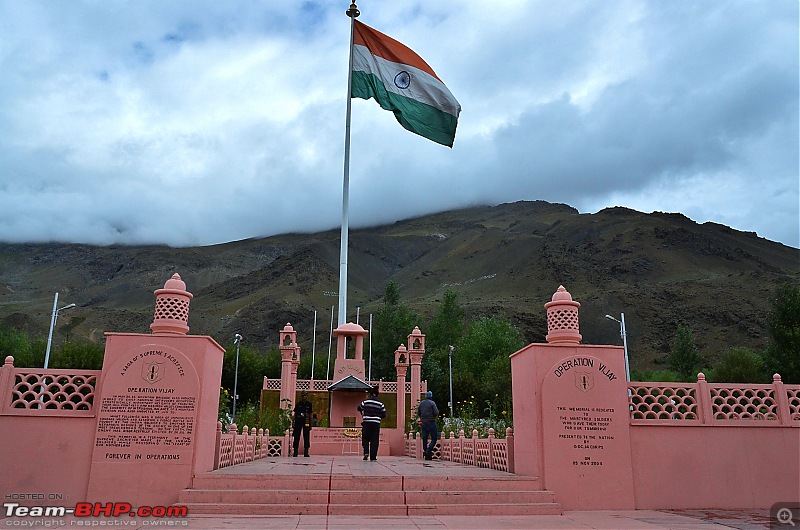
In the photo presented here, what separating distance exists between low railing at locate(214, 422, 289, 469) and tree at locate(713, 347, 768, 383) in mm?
33870

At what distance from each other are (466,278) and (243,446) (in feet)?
392

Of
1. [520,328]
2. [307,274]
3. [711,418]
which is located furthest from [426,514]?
[307,274]

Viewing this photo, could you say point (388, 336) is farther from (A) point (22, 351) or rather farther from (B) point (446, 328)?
(A) point (22, 351)

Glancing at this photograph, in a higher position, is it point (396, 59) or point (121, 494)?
point (396, 59)

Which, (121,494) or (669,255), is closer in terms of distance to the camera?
(121,494)

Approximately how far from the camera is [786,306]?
116 ft

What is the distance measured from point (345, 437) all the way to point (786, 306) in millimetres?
30395

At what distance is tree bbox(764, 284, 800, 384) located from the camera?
33.3 meters

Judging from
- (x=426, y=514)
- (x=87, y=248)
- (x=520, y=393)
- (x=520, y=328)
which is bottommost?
(x=426, y=514)

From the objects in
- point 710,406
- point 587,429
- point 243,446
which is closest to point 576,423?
point 587,429

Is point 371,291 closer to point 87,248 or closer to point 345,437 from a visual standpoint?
point 87,248

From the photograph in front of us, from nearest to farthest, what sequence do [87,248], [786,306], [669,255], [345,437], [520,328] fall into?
[345,437]
[786,306]
[520,328]
[669,255]
[87,248]

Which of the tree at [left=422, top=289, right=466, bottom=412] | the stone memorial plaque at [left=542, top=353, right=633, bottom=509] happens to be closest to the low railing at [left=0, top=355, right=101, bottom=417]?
the stone memorial plaque at [left=542, top=353, right=633, bottom=509]

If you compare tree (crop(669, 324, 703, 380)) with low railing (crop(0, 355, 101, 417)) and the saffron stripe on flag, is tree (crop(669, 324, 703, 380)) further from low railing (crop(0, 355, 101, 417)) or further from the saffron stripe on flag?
low railing (crop(0, 355, 101, 417))
